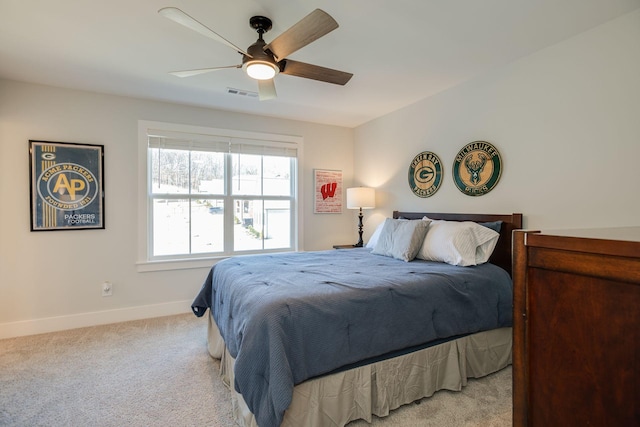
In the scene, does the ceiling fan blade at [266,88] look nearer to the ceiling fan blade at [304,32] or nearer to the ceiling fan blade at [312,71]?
the ceiling fan blade at [312,71]

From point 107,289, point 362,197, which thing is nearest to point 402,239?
point 362,197

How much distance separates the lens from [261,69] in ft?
6.59

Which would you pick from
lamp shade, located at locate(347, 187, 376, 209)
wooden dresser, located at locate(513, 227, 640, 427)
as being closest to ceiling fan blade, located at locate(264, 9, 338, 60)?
wooden dresser, located at locate(513, 227, 640, 427)

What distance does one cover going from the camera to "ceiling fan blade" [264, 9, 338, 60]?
1.54 m

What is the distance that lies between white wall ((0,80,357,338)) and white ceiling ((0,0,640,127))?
0.26 m

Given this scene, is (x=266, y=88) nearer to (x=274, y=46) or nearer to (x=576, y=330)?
(x=274, y=46)

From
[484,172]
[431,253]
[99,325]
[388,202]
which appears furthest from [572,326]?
[99,325]

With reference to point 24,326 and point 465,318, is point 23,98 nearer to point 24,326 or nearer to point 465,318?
point 24,326

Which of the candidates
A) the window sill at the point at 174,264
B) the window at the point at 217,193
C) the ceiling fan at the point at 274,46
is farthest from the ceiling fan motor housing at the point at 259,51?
the window sill at the point at 174,264

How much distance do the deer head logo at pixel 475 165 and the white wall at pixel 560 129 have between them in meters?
0.16

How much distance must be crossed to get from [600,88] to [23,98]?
4940 millimetres

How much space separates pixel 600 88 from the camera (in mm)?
2066

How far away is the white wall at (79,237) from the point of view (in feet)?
9.60

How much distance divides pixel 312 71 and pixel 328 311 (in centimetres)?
165
